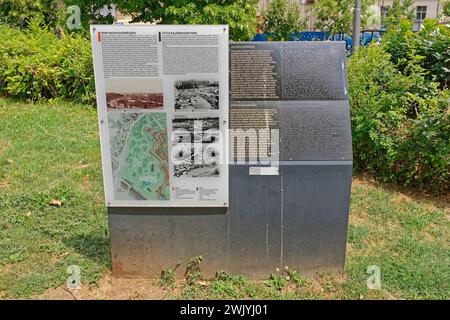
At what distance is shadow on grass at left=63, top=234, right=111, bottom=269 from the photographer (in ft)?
12.4

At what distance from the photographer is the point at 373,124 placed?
5344 mm

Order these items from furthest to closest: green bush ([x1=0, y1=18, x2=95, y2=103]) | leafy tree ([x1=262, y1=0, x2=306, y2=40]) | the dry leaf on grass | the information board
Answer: leafy tree ([x1=262, y1=0, x2=306, y2=40]), green bush ([x1=0, y1=18, x2=95, y2=103]), the dry leaf on grass, the information board

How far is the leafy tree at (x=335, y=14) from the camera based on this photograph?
16.5 metres

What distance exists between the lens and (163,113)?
126 inches

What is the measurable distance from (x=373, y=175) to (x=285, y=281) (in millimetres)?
2633

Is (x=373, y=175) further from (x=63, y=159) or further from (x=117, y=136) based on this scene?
(x=63, y=159)

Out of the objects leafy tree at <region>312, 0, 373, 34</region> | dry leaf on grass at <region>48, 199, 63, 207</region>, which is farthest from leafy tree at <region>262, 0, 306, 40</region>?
dry leaf on grass at <region>48, 199, 63, 207</region>

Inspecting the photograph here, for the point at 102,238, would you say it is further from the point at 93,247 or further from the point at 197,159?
the point at 197,159

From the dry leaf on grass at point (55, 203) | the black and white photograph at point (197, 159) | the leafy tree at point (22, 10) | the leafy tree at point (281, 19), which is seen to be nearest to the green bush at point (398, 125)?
the black and white photograph at point (197, 159)

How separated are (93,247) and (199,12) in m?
8.77

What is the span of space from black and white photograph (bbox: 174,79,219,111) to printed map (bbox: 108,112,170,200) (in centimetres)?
17

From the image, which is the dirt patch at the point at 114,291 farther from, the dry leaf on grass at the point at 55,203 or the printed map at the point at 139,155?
the dry leaf on grass at the point at 55,203

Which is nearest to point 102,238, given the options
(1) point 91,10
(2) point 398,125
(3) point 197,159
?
(3) point 197,159

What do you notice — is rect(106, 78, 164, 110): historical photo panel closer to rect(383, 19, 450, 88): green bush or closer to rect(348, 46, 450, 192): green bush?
rect(348, 46, 450, 192): green bush
